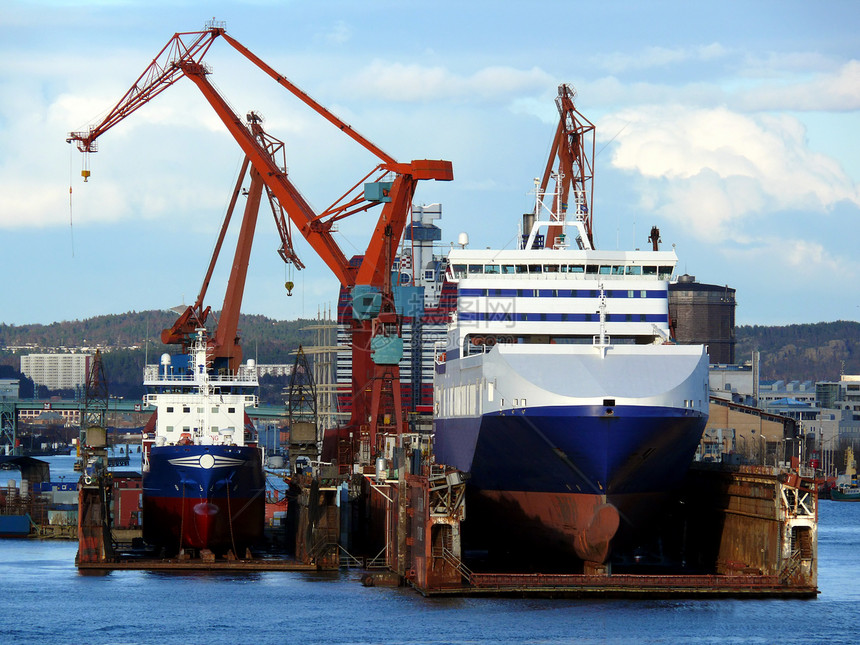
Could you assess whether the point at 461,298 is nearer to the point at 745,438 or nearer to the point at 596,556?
the point at 596,556

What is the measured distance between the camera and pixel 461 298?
62344mm

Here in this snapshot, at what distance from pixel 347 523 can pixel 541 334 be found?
71.7ft

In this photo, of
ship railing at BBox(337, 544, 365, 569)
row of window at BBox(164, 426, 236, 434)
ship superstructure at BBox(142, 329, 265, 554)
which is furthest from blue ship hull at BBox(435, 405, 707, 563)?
row of window at BBox(164, 426, 236, 434)

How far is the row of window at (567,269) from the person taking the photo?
62281 mm

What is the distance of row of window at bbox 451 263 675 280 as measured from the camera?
204 ft

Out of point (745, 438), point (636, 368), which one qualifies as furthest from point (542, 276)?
point (745, 438)

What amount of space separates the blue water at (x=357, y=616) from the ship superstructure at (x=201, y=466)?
6117mm

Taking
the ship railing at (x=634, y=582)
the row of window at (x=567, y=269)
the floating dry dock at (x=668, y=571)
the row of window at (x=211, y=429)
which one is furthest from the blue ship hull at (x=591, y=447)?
the row of window at (x=211, y=429)

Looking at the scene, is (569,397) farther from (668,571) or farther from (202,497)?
(202,497)

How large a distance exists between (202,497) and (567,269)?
19.8 metres

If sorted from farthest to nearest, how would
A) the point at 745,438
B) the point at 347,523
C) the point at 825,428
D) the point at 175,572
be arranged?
the point at 825,428 → the point at 745,438 → the point at 347,523 → the point at 175,572

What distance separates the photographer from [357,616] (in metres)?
51.5

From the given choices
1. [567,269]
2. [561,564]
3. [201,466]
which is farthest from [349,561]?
[567,269]

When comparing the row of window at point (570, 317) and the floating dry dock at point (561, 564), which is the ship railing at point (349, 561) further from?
the row of window at point (570, 317)
